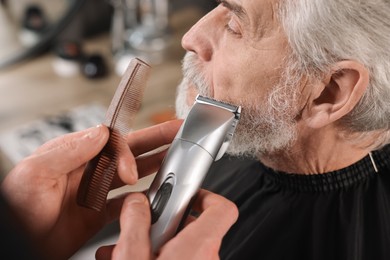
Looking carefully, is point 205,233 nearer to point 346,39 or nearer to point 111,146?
point 111,146

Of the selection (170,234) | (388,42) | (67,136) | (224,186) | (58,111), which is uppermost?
(388,42)

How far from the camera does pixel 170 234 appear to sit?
0.73 metres

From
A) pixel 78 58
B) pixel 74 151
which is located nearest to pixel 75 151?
pixel 74 151

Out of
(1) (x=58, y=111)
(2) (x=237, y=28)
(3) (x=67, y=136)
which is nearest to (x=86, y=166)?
(3) (x=67, y=136)

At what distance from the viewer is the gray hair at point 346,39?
767mm

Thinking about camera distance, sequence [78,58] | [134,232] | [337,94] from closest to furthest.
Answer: [134,232] < [337,94] < [78,58]

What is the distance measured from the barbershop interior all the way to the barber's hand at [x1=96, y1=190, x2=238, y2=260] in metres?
1.30

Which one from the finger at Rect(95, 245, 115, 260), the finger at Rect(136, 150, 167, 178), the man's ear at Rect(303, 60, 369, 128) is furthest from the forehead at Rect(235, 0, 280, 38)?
the finger at Rect(95, 245, 115, 260)

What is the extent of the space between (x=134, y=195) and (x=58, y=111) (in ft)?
4.78

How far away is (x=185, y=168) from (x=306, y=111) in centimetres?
27

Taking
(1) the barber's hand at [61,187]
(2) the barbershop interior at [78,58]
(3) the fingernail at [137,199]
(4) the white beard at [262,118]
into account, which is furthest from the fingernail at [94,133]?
(2) the barbershop interior at [78,58]

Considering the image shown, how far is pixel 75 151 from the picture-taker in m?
0.75

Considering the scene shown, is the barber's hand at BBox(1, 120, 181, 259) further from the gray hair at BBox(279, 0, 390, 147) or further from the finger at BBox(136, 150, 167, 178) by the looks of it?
the gray hair at BBox(279, 0, 390, 147)

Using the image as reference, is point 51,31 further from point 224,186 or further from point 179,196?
point 179,196
